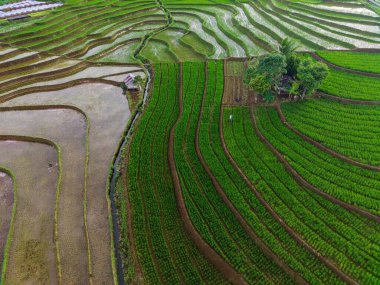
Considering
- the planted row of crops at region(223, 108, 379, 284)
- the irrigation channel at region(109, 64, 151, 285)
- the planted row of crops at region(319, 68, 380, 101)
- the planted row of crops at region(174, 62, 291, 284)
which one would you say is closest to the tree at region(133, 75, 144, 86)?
the irrigation channel at region(109, 64, 151, 285)

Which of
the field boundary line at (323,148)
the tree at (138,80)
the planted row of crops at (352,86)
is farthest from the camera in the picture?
the tree at (138,80)

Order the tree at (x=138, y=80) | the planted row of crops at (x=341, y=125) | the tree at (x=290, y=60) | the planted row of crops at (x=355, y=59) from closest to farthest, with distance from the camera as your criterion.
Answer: the planted row of crops at (x=341, y=125) → the tree at (x=290, y=60) → the planted row of crops at (x=355, y=59) → the tree at (x=138, y=80)

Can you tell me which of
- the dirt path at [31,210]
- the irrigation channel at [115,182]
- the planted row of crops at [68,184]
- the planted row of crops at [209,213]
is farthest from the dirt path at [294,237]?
the dirt path at [31,210]

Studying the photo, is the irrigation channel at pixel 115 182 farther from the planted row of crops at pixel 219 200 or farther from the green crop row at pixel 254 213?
the green crop row at pixel 254 213

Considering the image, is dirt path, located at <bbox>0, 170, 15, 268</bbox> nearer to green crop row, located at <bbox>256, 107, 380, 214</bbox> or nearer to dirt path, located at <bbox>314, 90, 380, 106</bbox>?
green crop row, located at <bbox>256, 107, 380, 214</bbox>

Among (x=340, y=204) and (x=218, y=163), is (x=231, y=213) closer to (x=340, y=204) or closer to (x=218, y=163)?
(x=218, y=163)

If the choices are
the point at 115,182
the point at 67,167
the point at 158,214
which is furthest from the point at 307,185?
the point at 67,167
